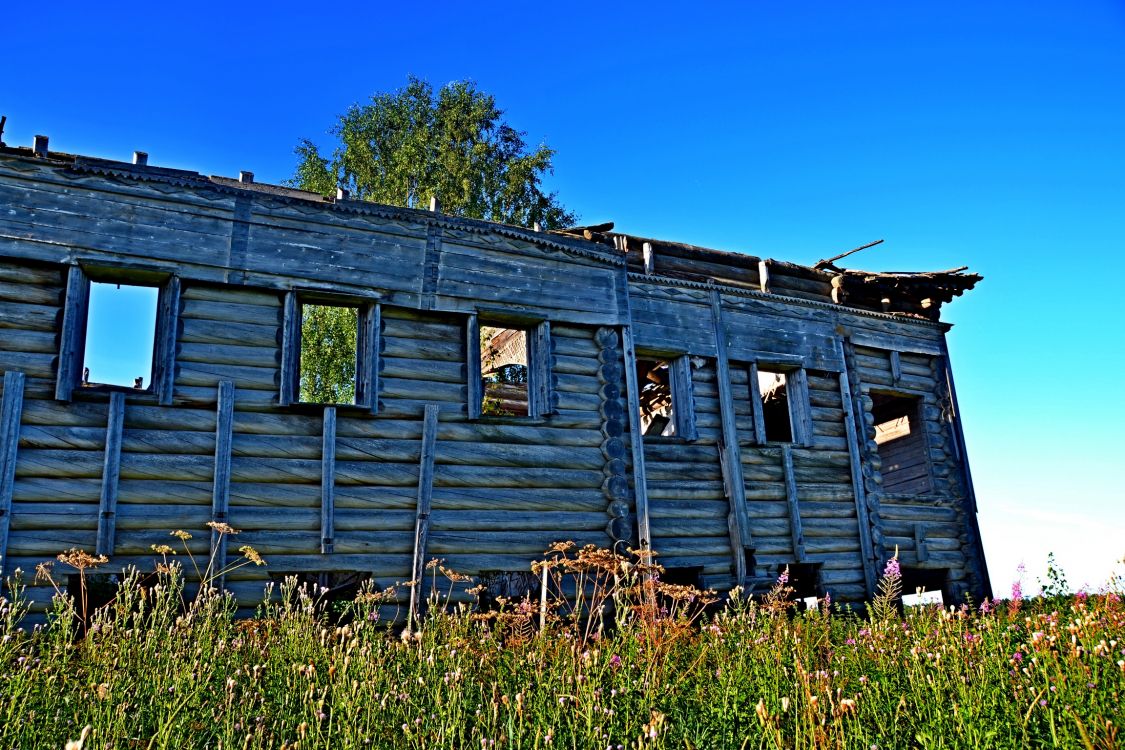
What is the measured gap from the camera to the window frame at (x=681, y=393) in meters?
12.9

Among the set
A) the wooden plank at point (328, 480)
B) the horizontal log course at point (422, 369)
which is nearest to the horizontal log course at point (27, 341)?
the wooden plank at point (328, 480)

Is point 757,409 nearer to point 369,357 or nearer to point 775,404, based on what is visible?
point 775,404

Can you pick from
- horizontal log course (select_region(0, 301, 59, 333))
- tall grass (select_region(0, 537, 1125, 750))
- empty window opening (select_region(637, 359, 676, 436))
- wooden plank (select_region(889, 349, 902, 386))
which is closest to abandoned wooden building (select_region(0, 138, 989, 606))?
horizontal log course (select_region(0, 301, 59, 333))

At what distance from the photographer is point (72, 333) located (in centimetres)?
902

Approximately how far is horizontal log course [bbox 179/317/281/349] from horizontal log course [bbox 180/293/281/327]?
4cm

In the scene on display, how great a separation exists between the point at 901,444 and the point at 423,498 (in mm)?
10347

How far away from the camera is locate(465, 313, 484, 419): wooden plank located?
10742 mm

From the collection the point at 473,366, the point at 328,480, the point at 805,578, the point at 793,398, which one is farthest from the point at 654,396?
the point at 328,480

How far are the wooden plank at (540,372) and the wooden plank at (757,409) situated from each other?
3855 millimetres

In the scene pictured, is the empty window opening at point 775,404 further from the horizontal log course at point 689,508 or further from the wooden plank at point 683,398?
the horizontal log course at point 689,508

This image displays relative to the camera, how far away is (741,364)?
13875 millimetres

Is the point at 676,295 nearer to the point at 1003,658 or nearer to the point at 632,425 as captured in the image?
the point at 632,425

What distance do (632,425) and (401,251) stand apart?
388 cm

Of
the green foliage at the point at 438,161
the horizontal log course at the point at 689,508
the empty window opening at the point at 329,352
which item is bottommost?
the horizontal log course at the point at 689,508
